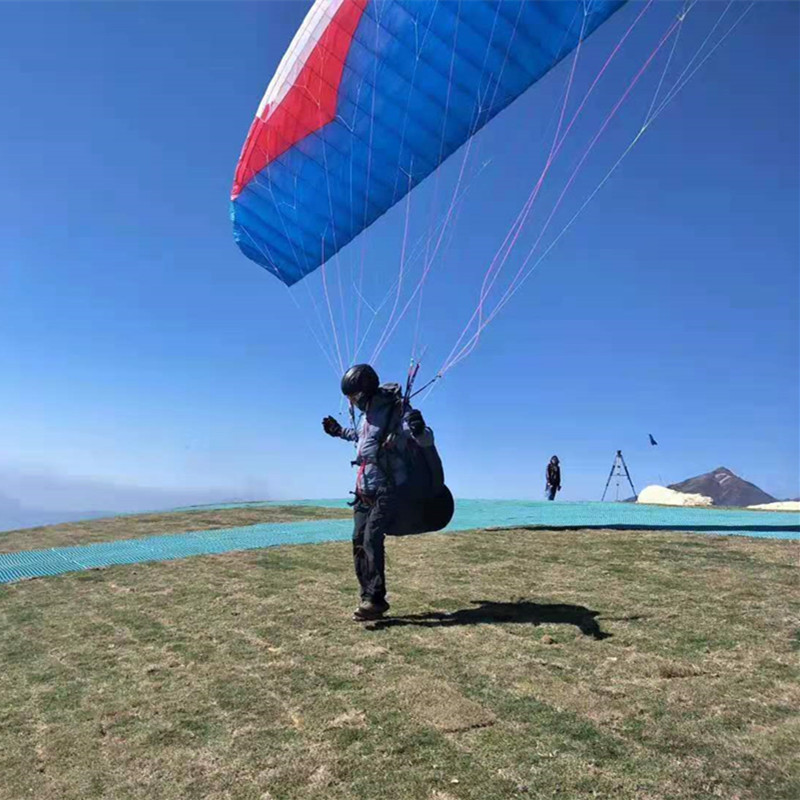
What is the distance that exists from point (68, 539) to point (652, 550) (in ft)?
32.3

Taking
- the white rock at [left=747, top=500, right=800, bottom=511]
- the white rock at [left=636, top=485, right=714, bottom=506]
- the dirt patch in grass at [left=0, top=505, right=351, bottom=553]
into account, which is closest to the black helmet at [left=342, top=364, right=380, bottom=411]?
the dirt patch in grass at [left=0, top=505, right=351, bottom=553]

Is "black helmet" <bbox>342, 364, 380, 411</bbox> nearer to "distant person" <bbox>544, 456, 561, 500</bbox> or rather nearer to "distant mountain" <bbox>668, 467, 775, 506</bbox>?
→ "distant person" <bbox>544, 456, 561, 500</bbox>

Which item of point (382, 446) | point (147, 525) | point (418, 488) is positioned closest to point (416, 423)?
point (382, 446)

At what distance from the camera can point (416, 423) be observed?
17.7 feet

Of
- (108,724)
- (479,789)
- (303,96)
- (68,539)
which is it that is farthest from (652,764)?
(68,539)

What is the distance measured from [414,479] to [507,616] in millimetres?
1422

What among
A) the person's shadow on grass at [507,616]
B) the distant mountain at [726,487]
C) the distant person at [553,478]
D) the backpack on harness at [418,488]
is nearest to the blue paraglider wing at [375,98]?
the backpack on harness at [418,488]

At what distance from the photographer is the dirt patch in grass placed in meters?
11.5

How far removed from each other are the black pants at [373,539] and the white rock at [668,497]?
15296mm

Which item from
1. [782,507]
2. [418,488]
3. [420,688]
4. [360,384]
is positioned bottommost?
[420,688]

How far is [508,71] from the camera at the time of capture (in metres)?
9.45

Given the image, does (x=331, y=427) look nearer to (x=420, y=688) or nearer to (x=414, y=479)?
(x=414, y=479)

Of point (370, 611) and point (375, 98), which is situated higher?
point (375, 98)

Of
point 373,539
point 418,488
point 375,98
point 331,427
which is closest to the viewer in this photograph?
point 373,539
